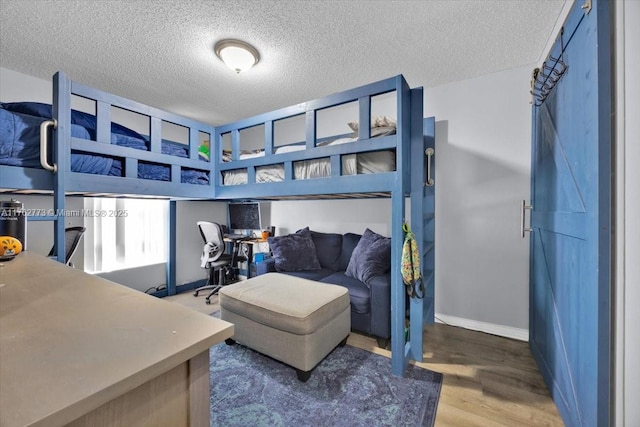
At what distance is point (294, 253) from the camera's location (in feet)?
9.71

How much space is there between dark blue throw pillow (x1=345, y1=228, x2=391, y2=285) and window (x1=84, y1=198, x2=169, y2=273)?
265cm

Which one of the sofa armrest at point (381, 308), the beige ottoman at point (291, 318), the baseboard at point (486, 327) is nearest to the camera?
the beige ottoman at point (291, 318)

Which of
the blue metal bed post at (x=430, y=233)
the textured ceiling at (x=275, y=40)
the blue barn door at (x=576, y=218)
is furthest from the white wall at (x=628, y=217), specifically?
the blue metal bed post at (x=430, y=233)

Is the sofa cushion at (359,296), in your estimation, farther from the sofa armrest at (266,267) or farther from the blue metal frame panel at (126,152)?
the blue metal frame panel at (126,152)

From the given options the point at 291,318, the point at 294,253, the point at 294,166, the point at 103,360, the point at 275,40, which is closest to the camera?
the point at 103,360

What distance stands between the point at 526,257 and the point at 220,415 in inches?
104

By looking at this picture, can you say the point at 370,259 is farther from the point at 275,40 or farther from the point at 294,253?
the point at 275,40

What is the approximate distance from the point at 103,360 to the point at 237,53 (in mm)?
2262

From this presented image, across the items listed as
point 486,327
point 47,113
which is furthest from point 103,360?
point 486,327

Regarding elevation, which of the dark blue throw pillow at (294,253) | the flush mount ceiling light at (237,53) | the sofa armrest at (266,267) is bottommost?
the sofa armrest at (266,267)

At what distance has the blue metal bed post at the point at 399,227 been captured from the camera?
1.70 m

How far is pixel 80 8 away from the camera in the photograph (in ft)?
5.60

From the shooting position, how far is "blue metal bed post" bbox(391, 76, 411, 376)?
5.59 ft

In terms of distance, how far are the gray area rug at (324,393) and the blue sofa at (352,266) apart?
1.02 feet
